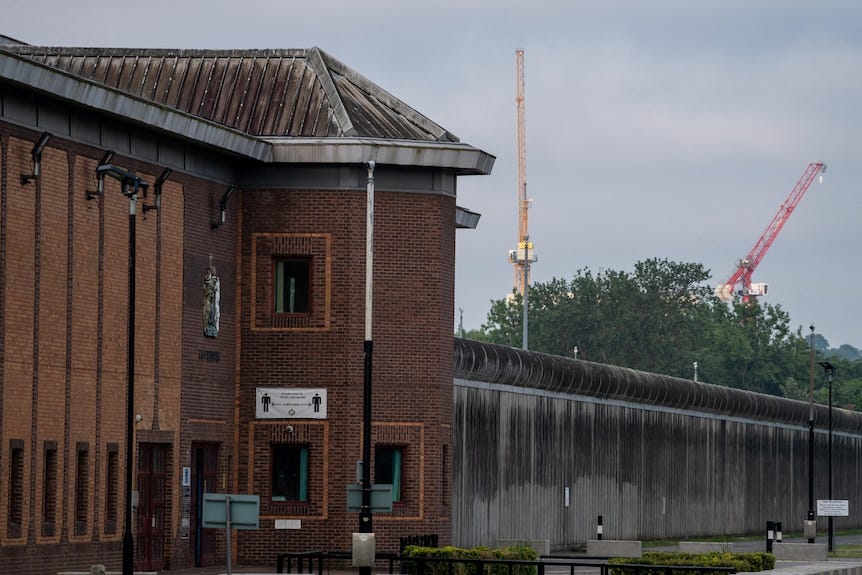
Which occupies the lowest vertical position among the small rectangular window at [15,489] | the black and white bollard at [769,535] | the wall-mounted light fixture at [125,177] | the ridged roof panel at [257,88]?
the black and white bollard at [769,535]

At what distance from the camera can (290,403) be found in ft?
156

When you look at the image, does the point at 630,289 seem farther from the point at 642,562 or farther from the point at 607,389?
the point at 642,562

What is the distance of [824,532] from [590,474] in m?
31.8

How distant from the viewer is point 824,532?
92875 millimetres

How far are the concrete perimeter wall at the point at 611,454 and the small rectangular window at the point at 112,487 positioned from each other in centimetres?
1181

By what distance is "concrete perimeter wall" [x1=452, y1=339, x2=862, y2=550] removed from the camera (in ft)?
179

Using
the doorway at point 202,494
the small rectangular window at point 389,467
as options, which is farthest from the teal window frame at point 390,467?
the doorway at point 202,494

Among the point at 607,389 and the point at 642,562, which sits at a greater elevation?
the point at 607,389

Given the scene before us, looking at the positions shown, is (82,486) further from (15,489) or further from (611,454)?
(611,454)

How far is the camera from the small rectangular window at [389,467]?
47625mm

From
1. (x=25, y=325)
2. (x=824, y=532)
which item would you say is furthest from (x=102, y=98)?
(x=824, y=532)

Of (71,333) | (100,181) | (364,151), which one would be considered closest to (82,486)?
(71,333)

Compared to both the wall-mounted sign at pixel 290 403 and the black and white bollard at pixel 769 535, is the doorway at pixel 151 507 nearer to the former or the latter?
the wall-mounted sign at pixel 290 403

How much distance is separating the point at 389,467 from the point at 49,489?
10.2 m
